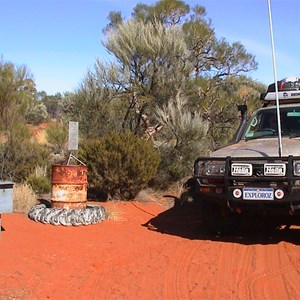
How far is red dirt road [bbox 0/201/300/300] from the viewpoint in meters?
5.27

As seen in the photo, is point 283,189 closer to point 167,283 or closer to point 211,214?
point 211,214

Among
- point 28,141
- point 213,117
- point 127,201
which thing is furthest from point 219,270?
point 213,117

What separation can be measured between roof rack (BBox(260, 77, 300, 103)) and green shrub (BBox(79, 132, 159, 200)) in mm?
3206

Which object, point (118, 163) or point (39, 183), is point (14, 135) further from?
point (118, 163)

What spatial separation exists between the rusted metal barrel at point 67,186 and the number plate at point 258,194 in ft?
11.6

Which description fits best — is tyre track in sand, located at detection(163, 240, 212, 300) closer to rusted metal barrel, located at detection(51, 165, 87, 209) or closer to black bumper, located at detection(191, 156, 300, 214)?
black bumper, located at detection(191, 156, 300, 214)

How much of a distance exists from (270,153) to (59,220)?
3.91m

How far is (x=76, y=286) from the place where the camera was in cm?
544

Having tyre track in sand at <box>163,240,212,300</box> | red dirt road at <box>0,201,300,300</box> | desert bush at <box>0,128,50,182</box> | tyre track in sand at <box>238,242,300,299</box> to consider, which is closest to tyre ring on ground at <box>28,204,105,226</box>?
red dirt road at <box>0,201,300,300</box>

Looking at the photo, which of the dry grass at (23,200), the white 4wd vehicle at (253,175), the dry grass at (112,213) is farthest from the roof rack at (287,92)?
the dry grass at (23,200)

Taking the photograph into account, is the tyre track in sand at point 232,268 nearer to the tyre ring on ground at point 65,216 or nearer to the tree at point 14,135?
the tyre ring on ground at point 65,216

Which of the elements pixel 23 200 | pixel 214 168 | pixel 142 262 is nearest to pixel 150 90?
pixel 23 200

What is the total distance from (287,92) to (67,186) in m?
4.48

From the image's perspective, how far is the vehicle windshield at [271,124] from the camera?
8430 millimetres
